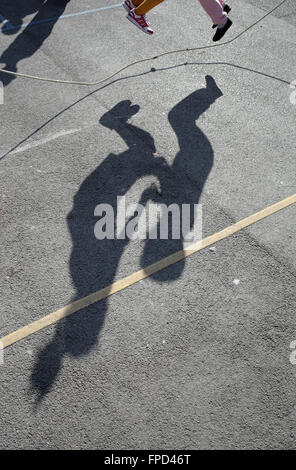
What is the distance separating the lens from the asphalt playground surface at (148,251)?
4.20 m

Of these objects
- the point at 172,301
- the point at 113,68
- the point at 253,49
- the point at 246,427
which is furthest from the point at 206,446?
the point at 253,49

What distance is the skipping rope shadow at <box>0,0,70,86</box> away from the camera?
8.64 m

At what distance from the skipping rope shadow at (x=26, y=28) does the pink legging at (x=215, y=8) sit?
9.43 ft

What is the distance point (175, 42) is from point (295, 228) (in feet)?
15.8

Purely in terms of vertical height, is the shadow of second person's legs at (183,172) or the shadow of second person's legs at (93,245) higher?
the shadow of second person's legs at (93,245)

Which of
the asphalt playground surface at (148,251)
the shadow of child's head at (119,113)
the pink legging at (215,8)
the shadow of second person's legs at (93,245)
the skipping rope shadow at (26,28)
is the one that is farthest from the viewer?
the skipping rope shadow at (26,28)

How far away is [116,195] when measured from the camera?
241 inches

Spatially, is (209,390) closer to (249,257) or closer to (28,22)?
(249,257)

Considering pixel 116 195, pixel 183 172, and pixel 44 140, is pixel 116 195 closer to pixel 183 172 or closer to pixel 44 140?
pixel 183 172

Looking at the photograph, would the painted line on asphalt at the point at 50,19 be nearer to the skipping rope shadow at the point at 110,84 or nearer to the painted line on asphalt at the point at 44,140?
the skipping rope shadow at the point at 110,84

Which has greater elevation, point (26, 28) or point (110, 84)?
point (26, 28)

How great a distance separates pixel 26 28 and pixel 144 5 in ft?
8.43

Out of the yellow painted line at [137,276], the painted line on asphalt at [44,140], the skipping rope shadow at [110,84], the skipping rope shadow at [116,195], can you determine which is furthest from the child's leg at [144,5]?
the yellow painted line at [137,276]

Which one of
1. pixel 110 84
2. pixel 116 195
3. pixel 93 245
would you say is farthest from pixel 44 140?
pixel 93 245
